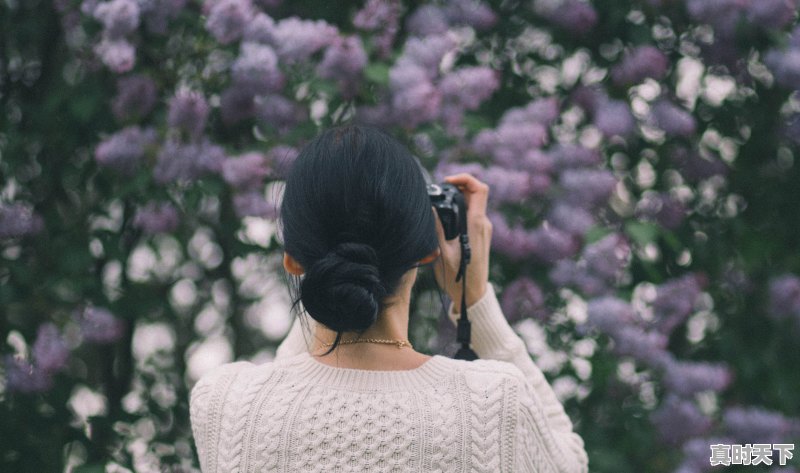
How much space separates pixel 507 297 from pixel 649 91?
0.66m

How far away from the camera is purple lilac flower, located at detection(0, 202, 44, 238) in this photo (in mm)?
2201

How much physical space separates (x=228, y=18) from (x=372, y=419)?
1.17 metres

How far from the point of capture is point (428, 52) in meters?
2.06

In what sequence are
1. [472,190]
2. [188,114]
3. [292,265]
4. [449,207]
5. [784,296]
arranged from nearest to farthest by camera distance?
[292,265]
[449,207]
[472,190]
[188,114]
[784,296]

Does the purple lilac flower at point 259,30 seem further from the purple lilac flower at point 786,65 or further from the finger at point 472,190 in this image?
the purple lilac flower at point 786,65

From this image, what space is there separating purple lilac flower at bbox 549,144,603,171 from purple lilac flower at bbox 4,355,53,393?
121 centimetres

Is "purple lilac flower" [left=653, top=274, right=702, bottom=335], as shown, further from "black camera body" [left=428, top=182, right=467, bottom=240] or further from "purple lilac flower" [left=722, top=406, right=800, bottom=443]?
"black camera body" [left=428, top=182, right=467, bottom=240]

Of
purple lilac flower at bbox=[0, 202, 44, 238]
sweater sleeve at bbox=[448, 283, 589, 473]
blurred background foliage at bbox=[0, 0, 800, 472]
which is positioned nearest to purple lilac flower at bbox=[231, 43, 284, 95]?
blurred background foliage at bbox=[0, 0, 800, 472]

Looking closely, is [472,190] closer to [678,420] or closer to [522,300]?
[522,300]

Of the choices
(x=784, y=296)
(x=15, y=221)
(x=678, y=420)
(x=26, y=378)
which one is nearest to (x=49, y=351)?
(x=26, y=378)

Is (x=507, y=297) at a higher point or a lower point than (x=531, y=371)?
lower

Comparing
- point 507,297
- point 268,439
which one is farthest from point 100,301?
point 268,439

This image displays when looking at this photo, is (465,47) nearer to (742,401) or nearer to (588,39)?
(588,39)

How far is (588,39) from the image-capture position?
2.36 m
